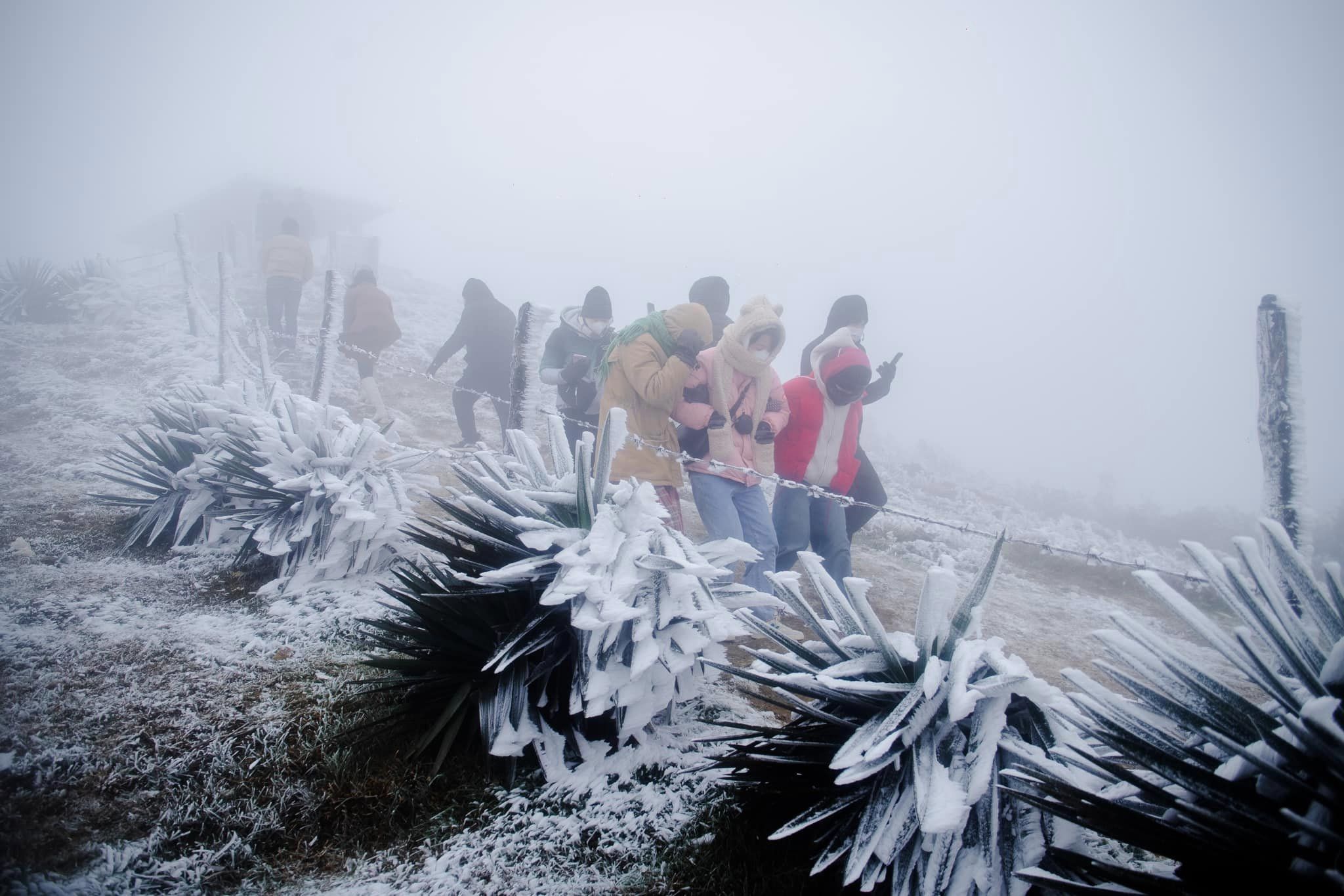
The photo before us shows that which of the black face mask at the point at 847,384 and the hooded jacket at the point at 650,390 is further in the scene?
the black face mask at the point at 847,384

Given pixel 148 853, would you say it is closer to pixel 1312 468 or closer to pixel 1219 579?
pixel 1219 579

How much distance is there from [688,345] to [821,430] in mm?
1185

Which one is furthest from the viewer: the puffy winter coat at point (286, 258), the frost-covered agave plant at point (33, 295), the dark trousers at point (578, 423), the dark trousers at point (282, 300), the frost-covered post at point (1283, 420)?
the frost-covered agave plant at point (33, 295)

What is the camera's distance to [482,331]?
288 inches

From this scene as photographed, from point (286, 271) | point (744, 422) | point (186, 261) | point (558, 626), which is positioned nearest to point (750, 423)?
point (744, 422)

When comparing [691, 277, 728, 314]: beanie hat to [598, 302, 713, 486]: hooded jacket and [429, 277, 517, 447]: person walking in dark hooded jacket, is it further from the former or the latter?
[429, 277, 517, 447]: person walking in dark hooded jacket

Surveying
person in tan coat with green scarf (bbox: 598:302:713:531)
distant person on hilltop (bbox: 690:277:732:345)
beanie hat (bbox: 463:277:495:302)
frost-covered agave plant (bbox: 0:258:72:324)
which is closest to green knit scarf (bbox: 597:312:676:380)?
person in tan coat with green scarf (bbox: 598:302:713:531)

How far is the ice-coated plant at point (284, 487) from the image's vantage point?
3.11 meters

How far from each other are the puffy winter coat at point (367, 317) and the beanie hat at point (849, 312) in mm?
6668

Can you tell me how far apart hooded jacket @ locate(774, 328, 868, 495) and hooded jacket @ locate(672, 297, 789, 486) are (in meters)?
0.17

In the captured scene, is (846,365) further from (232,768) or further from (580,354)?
(232,768)

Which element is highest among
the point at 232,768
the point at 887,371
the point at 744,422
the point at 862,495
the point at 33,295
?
the point at 887,371

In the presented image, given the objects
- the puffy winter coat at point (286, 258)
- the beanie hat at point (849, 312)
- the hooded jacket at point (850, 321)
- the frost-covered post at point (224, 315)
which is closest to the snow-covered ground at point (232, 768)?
the hooded jacket at point (850, 321)

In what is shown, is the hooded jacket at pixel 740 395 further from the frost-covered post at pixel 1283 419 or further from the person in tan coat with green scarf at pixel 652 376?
the frost-covered post at pixel 1283 419
